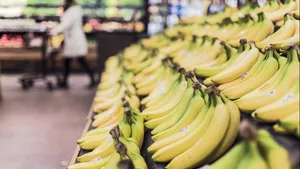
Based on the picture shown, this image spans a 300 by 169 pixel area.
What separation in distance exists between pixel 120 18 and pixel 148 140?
7.92 metres

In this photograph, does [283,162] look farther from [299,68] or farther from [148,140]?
[148,140]

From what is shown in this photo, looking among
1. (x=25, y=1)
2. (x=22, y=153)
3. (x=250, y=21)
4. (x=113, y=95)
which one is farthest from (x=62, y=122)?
(x=25, y=1)

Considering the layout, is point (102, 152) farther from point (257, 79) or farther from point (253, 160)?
point (253, 160)

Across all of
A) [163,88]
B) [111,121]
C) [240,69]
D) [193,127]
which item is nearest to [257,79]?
[240,69]

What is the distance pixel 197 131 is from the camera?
→ 1887 millimetres

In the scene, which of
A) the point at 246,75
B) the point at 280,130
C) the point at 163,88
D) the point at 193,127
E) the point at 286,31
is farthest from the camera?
the point at 163,88

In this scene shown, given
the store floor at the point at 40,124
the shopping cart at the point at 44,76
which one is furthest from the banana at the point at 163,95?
the shopping cart at the point at 44,76

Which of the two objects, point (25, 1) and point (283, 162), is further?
point (25, 1)

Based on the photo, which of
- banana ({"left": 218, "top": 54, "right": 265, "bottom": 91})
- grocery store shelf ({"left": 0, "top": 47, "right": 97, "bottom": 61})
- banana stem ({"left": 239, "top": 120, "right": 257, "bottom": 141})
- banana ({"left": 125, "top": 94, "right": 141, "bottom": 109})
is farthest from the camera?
grocery store shelf ({"left": 0, "top": 47, "right": 97, "bottom": 61})

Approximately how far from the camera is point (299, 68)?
1780mm

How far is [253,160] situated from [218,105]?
1.36ft

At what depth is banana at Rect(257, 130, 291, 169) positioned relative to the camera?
1.34 meters

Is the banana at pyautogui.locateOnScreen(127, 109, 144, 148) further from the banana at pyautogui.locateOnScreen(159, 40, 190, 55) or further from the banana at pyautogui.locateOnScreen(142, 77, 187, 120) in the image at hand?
the banana at pyautogui.locateOnScreen(159, 40, 190, 55)

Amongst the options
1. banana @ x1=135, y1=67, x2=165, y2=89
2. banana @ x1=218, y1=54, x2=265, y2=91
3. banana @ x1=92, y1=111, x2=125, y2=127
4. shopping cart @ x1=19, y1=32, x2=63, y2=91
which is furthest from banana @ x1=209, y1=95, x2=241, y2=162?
shopping cart @ x1=19, y1=32, x2=63, y2=91
